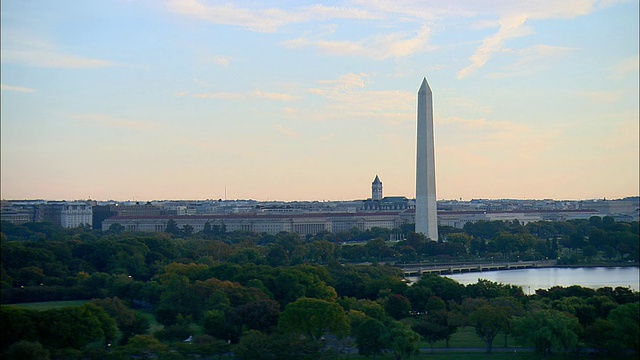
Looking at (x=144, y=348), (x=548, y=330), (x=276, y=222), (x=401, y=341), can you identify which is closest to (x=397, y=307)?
(x=401, y=341)

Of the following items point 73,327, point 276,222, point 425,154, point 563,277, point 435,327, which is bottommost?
point 435,327

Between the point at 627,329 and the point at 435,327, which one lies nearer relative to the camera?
the point at 627,329

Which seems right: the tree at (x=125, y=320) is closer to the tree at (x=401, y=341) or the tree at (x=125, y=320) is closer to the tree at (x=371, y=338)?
the tree at (x=371, y=338)

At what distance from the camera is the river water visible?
20864 millimetres

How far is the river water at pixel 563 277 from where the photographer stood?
20.9 m

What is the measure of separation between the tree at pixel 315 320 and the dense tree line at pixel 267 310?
0.02m

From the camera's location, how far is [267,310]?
831 inches

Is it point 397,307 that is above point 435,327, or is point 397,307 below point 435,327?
above

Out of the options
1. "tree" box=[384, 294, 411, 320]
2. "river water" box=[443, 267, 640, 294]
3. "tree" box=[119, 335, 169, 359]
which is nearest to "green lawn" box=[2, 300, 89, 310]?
"tree" box=[119, 335, 169, 359]

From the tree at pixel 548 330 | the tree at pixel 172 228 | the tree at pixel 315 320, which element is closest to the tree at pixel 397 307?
the tree at pixel 315 320

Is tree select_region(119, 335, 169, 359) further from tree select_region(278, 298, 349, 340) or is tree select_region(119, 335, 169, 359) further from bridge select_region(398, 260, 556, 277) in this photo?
bridge select_region(398, 260, 556, 277)

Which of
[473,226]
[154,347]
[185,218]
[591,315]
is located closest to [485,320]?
[591,315]

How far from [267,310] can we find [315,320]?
4.79 feet

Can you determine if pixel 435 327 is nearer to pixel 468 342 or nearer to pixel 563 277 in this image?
pixel 468 342
